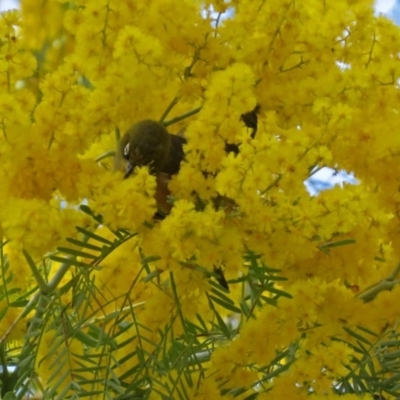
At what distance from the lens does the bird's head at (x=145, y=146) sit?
1.96 ft

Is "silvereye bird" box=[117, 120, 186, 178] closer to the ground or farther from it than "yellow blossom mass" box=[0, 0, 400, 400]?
farther from it

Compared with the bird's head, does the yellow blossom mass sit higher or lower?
lower

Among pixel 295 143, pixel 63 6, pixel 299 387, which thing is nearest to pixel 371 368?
pixel 299 387

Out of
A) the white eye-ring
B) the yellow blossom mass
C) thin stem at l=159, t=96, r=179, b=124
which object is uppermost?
the white eye-ring

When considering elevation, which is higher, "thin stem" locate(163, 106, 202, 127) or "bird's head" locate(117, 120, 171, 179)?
"bird's head" locate(117, 120, 171, 179)

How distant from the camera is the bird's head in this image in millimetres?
598

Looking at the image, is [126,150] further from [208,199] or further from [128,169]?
[208,199]

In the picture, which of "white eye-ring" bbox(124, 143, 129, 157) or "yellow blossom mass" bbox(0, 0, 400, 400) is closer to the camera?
"yellow blossom mass" bbox(0, 0, 400, 400)

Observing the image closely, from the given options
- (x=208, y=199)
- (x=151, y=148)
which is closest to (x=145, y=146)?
(x=151, y=148)

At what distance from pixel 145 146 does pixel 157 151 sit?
18 mm

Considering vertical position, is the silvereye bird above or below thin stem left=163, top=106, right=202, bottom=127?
above

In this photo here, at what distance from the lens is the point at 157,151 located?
63cm

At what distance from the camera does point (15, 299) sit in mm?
684

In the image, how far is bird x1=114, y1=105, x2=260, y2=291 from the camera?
57cm
